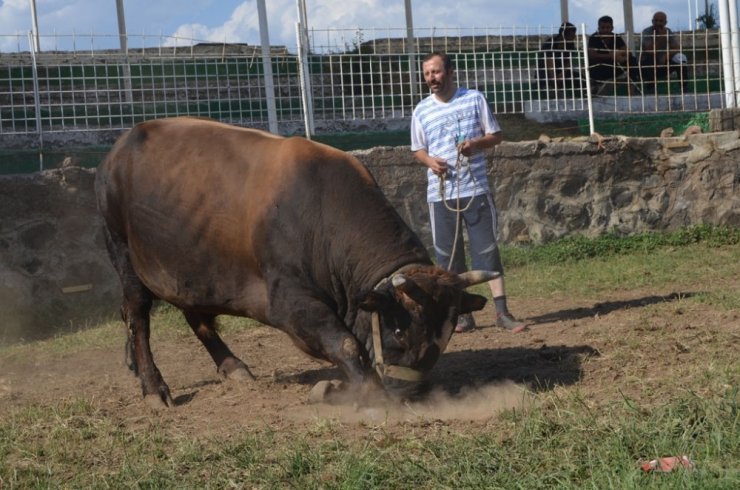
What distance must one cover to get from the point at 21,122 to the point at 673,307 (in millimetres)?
6564

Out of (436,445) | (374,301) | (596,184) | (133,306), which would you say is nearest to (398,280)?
(374,301)

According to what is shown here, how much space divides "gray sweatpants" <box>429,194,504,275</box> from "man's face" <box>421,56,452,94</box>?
87 centimetres

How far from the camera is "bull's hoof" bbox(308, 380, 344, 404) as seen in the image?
Result: 622 centimetres

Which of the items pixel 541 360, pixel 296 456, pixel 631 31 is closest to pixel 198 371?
pixel 541 360

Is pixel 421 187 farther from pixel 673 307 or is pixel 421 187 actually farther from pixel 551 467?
pixel 551 467

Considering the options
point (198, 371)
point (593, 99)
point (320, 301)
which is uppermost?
point (593, 99)

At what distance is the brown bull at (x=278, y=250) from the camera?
6.16 metres

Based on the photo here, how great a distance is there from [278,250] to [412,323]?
3.02ft

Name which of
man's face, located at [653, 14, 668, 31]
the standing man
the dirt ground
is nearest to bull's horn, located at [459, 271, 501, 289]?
the dirt ground

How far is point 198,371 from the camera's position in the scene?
26.0 feet

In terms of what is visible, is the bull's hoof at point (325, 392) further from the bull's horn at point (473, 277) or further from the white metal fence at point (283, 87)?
the white metal fence at point (283, 87)

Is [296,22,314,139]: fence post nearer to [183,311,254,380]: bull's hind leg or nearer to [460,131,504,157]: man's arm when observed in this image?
[460,131,504,157]: man's arm

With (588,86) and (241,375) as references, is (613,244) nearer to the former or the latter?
(588,86)

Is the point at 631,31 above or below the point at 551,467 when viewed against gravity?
above
